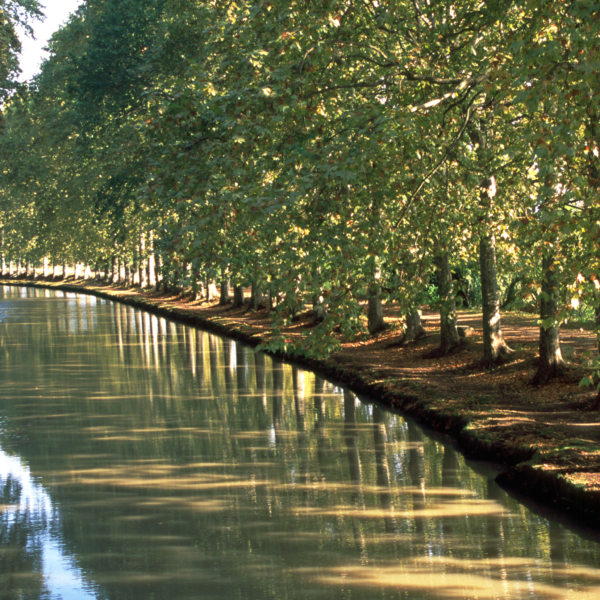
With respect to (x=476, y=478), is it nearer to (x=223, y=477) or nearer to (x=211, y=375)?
(x=223, y=477)

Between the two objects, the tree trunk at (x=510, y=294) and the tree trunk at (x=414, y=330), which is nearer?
the tree trunk at (x=414, y=330)

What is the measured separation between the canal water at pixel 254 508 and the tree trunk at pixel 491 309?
287 cm

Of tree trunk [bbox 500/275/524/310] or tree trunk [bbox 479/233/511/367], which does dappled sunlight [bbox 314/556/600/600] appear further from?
tree trunk [bbox 500/275/524/310]

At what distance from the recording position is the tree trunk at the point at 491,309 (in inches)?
656

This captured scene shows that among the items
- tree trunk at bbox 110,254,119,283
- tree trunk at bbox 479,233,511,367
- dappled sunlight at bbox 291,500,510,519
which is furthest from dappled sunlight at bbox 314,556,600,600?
tree trunk at bbox 110,254,119,283

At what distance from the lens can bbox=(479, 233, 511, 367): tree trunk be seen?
54.6 ft

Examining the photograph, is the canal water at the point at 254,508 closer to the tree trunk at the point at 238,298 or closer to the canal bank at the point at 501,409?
the canal bank at the point at 501,409

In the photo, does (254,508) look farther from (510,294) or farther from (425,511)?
(510,294)

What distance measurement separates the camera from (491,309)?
55.1 feet

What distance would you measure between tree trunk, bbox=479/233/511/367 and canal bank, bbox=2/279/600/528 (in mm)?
329

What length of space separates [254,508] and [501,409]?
513 cm

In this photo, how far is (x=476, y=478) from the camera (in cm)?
1086

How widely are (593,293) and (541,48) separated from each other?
224 cm

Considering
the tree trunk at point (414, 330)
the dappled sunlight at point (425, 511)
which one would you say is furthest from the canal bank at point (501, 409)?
the dappled sunlight at point (425, 511)
